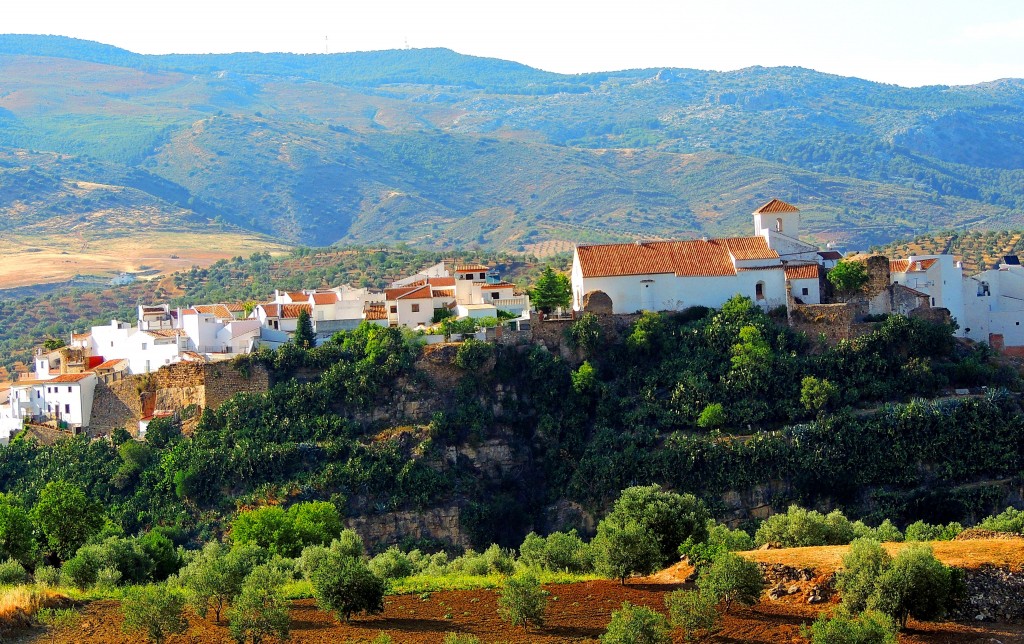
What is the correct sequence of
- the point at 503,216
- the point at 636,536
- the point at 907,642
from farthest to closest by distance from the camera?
the point at 503,216
the point at 636,536
the point at 907,642

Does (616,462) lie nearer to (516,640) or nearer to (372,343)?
(372,343)

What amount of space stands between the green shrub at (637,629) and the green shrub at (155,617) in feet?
25.7

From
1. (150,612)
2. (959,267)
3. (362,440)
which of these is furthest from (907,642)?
(959,267)

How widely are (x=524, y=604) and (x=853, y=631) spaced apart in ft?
21.1

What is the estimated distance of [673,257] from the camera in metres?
55.1

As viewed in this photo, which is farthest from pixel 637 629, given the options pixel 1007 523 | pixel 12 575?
pixel 1007 523

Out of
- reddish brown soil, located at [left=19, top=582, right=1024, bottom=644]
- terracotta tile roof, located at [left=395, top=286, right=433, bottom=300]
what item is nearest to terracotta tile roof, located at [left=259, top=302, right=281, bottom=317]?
terracotta tile roof, located at [left=395, top=286, right=433, bottom=300]

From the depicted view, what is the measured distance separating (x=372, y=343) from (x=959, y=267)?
22.7 metres

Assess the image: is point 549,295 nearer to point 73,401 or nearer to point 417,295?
point 417,295

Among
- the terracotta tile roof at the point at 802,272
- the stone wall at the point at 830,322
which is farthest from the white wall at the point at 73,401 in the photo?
the terracotta tile roof at the point at 802,272

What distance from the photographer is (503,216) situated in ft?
625

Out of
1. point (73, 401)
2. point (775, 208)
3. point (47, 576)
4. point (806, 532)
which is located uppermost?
point (775, 208)

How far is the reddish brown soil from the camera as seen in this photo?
26.8 m

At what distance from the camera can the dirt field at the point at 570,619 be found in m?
26.9
